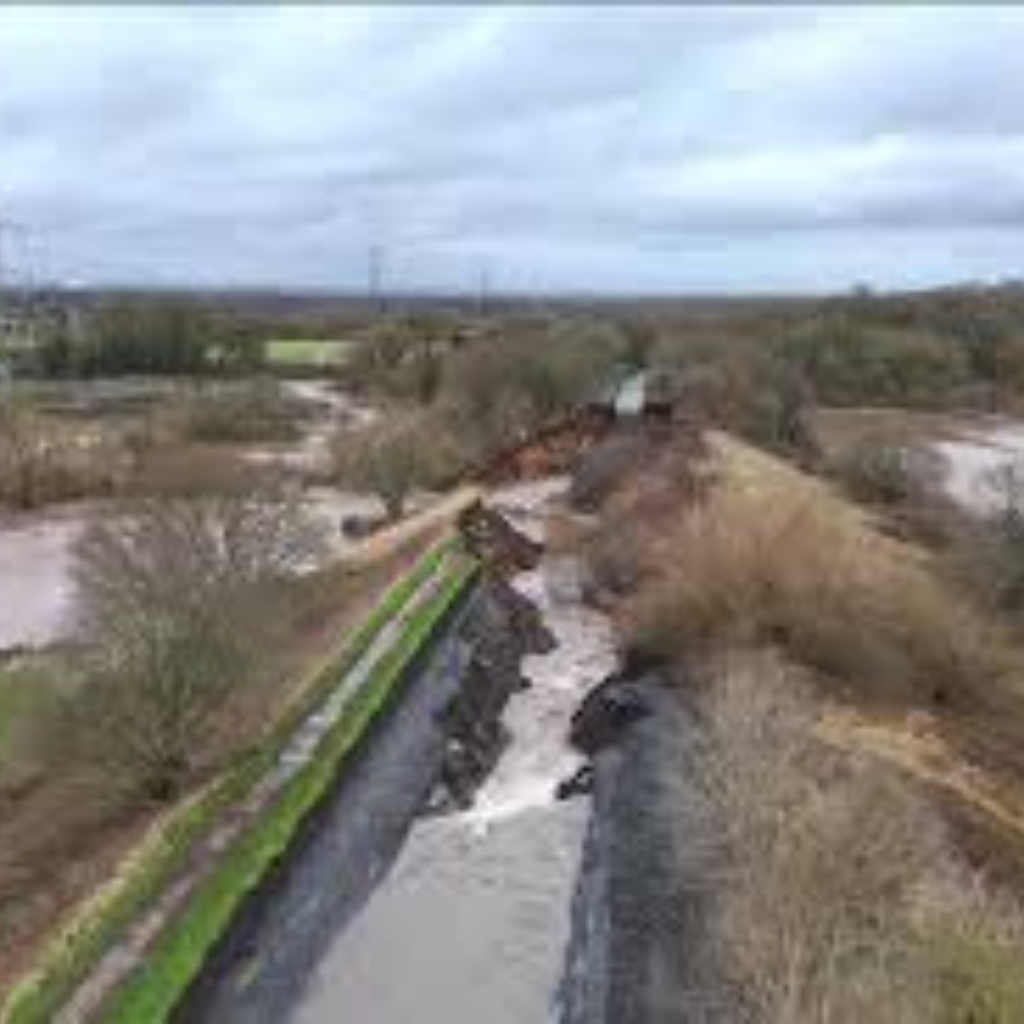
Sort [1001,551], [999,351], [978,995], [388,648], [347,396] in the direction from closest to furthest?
1. [978,995]
2. [388,648]
3. [1001,551]
4. [347,396]
5. [999,351]

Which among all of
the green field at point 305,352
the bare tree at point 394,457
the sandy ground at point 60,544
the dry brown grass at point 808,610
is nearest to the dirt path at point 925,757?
the dry brown grass at point 808,610

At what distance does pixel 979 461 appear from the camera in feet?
327

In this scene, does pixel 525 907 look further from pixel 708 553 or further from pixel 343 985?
A: pixel 708 553

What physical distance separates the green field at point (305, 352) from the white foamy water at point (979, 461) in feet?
160

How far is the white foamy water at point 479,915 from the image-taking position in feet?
86.8

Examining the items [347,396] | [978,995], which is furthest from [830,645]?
[347,396]

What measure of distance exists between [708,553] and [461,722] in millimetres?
6193

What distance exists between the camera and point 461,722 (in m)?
39.1

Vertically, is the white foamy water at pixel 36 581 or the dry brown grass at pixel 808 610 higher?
the dry brown grass at pixel 808 610

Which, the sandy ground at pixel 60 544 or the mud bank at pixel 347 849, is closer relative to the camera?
the mud bank at pixel 347 849

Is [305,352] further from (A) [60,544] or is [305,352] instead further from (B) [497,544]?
(B) [497,544]

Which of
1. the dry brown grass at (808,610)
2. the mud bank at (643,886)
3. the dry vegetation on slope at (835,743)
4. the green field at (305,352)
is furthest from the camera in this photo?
the green field at (305,352)

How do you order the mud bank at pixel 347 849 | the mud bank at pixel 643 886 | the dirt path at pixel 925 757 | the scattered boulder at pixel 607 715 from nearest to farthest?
1. the mud bank at pixel 643 886
2. the mud bank at pixel 347 849
3. the dirt path at pixel 925 757
4. the scattered boulder at pixel 607 715

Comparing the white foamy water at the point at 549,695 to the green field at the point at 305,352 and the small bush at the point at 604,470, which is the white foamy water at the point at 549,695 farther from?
the green field at the point at 305,352
